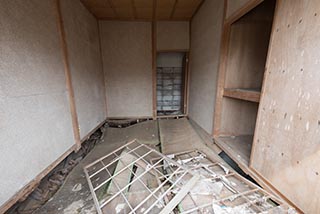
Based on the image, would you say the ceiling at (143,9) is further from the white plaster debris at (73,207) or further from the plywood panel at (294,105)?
Result: the white plaster debris at (73,207)

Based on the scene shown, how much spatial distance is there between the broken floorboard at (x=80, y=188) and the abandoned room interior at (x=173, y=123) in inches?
0.6

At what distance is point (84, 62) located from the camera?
Result: 2408mm

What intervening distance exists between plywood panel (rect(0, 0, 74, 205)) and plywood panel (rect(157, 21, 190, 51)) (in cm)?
224

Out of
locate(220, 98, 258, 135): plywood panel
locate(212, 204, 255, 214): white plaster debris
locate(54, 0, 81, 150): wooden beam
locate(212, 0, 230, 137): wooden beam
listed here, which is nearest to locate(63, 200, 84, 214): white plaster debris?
locate(54, 0, 81, 150): wooden beam

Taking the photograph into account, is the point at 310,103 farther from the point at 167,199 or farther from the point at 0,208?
the point at 0,208

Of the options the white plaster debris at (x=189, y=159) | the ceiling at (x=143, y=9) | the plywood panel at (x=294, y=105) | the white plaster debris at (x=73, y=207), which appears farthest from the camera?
the ceiling at (x=143, y=9)

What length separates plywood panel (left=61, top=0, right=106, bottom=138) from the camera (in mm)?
2010

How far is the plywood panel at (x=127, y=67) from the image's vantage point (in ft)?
10.7

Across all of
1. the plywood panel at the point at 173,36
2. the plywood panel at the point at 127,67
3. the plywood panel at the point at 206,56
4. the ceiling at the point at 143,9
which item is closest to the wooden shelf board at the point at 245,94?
the plywood panel at the point at 206,56

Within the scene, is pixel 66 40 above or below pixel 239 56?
above

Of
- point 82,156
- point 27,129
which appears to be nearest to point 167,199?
point 27,129

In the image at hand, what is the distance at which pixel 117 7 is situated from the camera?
103 inches

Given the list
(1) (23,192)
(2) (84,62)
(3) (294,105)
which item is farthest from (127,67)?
(3) (294,105)

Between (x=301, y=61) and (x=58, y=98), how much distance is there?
2407 mm
